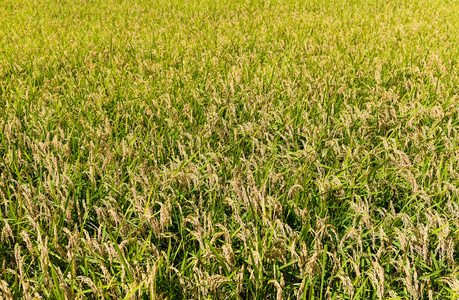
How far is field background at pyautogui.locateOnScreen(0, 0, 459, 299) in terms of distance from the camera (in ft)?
5.13

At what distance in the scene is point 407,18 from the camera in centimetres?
723

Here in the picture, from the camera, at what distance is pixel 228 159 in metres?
2.28

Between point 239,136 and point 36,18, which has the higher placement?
point 36,18

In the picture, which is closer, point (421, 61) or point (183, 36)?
point (421, 61)

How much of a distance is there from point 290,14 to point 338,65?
3781mm

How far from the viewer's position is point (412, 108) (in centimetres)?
305

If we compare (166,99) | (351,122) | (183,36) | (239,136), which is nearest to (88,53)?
(183,36)

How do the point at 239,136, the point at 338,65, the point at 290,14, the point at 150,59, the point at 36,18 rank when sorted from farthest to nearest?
the point at 290,14, the point at 36,18, the point at 150,59, the point at 338,65, the point at 239,136

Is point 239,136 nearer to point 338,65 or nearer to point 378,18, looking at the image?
point 338,65

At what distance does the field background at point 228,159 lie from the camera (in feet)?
5.13

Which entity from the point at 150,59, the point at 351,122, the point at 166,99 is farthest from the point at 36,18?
the point at 351,122

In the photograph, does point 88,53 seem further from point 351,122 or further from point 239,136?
A: point 351,122

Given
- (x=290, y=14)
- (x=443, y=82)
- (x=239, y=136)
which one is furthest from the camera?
(x=290, y=14)

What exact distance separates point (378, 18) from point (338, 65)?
3642mm
